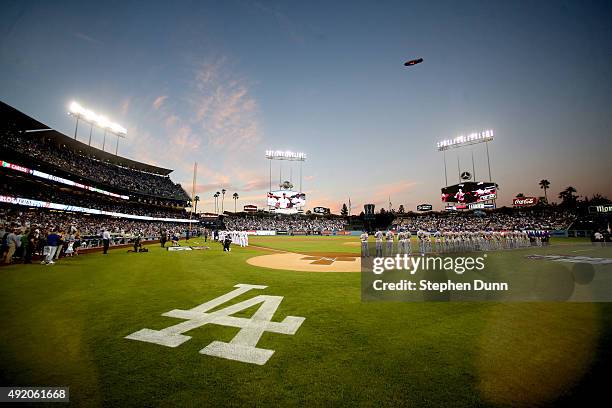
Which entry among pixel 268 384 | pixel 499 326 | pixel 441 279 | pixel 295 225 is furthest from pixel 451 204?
pixel 268 384

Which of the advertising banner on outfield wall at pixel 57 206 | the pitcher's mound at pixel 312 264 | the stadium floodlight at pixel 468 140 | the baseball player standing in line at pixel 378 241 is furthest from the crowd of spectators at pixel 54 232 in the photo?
the stadium floodlight at pixel 468 140

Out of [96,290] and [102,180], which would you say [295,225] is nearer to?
[102,180]

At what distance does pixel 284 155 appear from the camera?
8269cm

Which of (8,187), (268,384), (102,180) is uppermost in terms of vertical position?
(102,180)

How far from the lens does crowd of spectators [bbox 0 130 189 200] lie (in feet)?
121

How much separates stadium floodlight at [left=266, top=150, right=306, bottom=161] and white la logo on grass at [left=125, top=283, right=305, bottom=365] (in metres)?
76.8

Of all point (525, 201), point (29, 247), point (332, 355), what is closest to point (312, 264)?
point (332, 355)

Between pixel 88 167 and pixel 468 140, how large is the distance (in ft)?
281

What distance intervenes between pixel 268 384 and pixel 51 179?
54.3m

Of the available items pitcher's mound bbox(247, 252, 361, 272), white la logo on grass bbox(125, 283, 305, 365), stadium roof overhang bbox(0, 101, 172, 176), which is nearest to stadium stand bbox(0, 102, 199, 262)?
stadium roof overhang bbox(0, 101, 172, 176)

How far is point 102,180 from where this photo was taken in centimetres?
5356

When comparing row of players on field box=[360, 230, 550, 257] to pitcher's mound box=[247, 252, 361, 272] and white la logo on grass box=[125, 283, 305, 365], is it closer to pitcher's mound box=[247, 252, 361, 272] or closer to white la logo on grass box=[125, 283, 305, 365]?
pitcher's mound box=[247, 252, 361, 272]

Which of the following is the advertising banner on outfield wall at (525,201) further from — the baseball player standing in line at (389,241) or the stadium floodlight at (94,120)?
the stadium floodlight at (94,120)

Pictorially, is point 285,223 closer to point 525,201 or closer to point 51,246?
point 525,201
